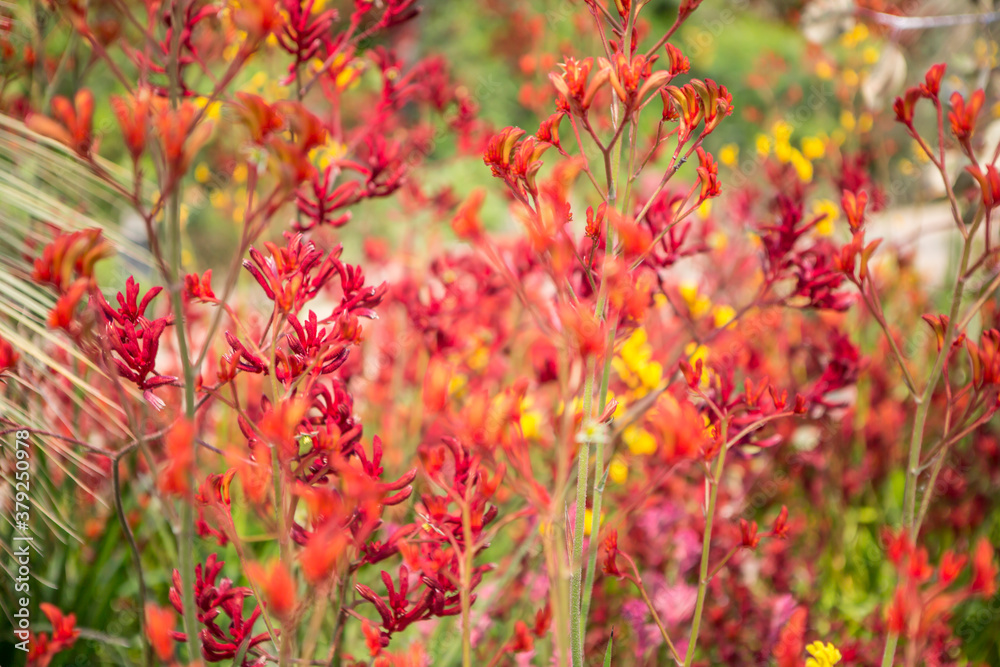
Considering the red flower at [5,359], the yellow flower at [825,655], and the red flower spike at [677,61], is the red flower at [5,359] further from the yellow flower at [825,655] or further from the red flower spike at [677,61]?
the yellow flower at [825,655]

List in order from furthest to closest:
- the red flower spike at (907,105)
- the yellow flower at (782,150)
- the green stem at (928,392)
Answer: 1. the yellow flower at (782,150)
2. the red flower spike at (907,105)
3. the green stem at (928,392)

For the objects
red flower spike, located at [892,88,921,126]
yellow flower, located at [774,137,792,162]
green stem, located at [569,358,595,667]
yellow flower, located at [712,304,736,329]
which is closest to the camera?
green stem, located at [569,358,595,667]

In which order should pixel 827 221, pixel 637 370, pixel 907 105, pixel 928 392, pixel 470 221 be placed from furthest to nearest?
pixel 827 221
pixel 637 370
pixel 907 105
pixel 928 392
pixel 470 221

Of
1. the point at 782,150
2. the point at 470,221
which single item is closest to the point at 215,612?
the point at 470,221

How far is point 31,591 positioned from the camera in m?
1.39

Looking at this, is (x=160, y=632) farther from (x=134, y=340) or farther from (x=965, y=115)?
(x=965, y=115)

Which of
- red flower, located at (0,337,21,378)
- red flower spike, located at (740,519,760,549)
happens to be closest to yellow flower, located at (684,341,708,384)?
red flower spike, located at (740,519,760,549)

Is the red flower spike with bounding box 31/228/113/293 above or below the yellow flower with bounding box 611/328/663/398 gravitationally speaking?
above

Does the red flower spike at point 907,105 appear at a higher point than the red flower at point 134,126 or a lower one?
lower

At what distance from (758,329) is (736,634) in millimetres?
753

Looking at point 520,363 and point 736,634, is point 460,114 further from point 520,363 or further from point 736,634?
point 736,634

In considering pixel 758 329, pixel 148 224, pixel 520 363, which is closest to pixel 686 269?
pixel 520 363

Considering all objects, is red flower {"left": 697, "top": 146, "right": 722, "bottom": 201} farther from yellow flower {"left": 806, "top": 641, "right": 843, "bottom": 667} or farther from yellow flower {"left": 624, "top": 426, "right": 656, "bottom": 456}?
yellow flower {"left": 624, "top": 426, "right": 656, "bottom": 456}

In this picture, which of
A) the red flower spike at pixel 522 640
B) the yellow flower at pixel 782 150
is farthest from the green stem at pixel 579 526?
the yellow flower at pixel 782 150
